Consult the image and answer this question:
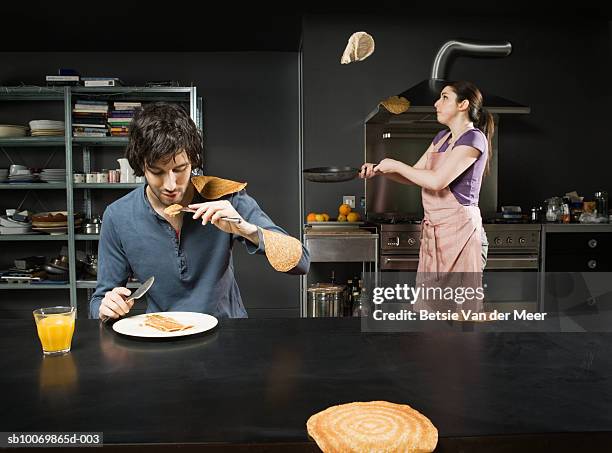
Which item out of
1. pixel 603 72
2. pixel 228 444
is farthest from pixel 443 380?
pixel 603 72

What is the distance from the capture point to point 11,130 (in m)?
4.56

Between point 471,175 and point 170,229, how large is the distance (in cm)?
210

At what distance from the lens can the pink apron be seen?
3344 mm

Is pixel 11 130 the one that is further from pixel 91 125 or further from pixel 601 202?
pixel 601 202

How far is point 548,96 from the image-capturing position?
15.1 ft

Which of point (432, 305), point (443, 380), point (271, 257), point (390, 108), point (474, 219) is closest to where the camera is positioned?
point (443, 380)

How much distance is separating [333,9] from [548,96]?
6.37 ft

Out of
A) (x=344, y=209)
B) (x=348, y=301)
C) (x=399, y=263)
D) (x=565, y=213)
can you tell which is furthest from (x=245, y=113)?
(x=565, y=213)

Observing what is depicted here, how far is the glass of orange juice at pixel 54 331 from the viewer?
120 cm

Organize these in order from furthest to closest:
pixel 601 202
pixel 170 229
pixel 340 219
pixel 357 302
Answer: pixel 601 202, pixel 340 219, pixel 357 302, pixel 170 229

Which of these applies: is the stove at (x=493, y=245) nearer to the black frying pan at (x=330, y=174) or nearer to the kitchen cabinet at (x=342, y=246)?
the kitchen cabinet at (x=342, y=246)

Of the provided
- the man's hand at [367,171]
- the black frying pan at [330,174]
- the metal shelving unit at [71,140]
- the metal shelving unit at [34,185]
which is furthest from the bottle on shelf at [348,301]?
the metal shelving unit at [34,185]

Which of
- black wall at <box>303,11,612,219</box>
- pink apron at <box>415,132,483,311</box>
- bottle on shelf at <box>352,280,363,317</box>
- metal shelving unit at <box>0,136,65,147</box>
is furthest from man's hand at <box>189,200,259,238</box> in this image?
metal shelving unit at <box>0,136,65,147</box>

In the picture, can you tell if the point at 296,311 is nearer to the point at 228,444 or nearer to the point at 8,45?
the point at 8,45
